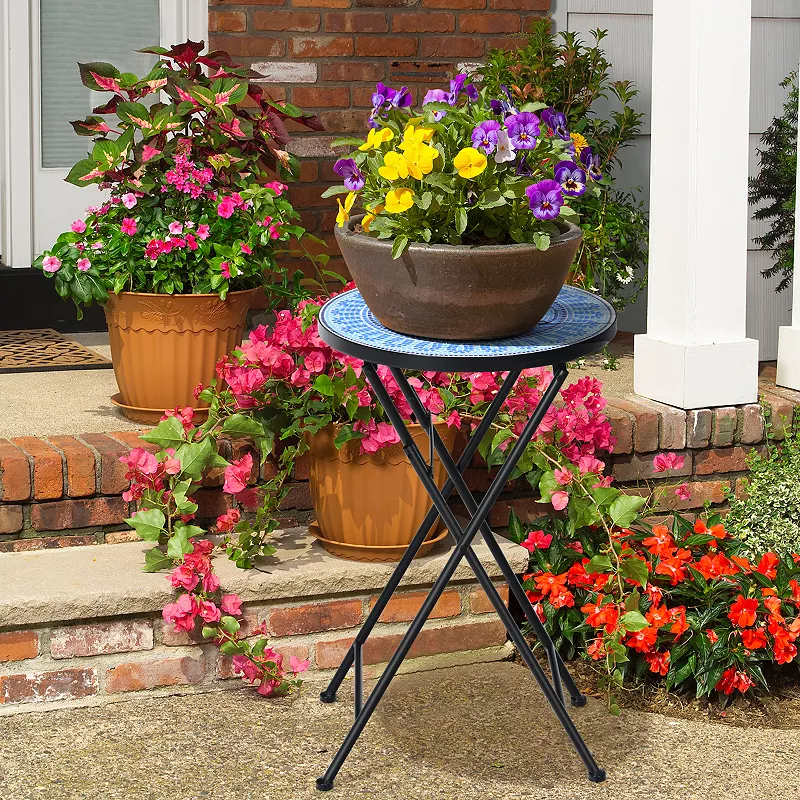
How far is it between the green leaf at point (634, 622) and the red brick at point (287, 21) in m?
2.38

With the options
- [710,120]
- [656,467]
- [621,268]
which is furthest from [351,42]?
[656,467]

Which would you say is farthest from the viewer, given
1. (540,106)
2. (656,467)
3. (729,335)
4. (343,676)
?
(729,335)

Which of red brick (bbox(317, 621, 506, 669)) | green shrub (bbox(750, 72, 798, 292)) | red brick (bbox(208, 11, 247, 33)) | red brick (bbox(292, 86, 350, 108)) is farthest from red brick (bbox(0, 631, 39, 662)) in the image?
green shrub (bbox(750, 72, 798, 292))

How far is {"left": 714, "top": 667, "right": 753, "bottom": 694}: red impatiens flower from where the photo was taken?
253cm

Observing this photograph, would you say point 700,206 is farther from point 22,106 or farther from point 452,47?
point 22,106

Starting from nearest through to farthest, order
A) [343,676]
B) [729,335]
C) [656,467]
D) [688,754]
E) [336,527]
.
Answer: [688,754], [343,676], [336,527], [656,467], [729,335]

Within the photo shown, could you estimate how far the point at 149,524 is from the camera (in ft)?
8.29

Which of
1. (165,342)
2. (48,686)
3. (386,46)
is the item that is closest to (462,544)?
(48,686)

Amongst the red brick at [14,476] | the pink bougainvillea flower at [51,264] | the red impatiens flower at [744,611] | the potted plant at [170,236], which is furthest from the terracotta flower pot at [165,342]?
the red impatiens flower at [744,611]

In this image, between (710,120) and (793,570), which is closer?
(793,570)

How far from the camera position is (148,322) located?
9.94 ft

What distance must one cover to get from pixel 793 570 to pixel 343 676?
1.04 metres

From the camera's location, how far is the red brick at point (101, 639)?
2.44 meters

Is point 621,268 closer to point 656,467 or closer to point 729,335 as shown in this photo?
point 729,335
